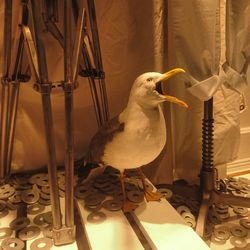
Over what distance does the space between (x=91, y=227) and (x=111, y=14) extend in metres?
0.56

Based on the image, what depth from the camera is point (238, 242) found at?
90 centimetres

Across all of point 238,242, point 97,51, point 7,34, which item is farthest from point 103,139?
point 238,242

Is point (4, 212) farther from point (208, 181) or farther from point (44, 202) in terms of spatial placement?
point (208, 181)

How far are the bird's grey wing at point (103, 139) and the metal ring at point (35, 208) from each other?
17 cm

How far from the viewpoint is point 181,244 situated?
71cm

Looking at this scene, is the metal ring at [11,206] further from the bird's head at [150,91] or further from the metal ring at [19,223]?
the bird's head at [150,91]

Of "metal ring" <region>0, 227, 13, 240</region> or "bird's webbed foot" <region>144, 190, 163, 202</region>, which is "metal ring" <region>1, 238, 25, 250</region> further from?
"bird's webbed foot" <region>144, 190, 163, 202</region>

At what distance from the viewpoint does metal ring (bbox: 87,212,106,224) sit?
79cm

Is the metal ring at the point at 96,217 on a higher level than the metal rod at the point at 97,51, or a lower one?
lower

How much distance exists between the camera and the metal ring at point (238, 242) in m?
0.89

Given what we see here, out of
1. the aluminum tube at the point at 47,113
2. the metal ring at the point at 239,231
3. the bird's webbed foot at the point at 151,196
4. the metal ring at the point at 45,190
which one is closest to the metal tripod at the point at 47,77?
the aluminum tube at the point at 47,113

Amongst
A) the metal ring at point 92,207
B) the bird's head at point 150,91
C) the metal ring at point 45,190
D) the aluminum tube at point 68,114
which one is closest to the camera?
the aluminum tube at point 68,114

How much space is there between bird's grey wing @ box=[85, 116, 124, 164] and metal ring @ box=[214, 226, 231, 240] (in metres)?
0.35

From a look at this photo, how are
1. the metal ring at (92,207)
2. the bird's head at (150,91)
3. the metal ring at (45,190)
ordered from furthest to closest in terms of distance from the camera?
the metal ring at (45,190)
the metal ring at (92,207)
the bird's head at (150,91)
